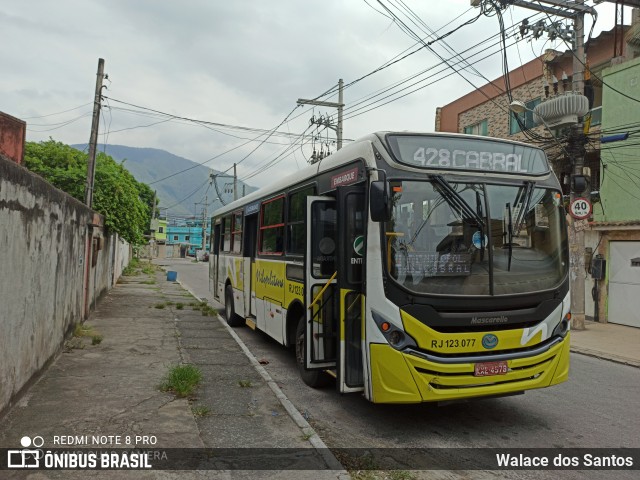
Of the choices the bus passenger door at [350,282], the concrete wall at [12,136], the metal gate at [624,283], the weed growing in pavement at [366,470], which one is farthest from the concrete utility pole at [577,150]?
the concrete wall at [12,136]

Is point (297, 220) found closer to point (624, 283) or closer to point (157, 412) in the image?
point (157, 412)

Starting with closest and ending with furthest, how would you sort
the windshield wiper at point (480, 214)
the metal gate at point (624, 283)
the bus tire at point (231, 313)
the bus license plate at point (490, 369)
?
the bus license plate at point (490, 369), the windshield wiper at point (480, 214), the bus tire at point (231, 313), the metal gate at point (624, 283)

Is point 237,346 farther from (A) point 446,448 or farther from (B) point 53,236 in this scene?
(A) point 446,448

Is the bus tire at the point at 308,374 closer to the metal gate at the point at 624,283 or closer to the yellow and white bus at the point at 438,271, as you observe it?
the yellow and white bus at the point at 438,271

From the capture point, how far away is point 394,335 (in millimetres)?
4555

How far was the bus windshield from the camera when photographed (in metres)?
4.65

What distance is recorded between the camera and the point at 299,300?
6445 mm

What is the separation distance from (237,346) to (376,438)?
457 centimetres

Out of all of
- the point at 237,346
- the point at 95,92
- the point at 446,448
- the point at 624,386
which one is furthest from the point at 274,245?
the point at 95,92

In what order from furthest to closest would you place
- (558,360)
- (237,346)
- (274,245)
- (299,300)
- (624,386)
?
(237,346) < (274,245) < (624,386) < (299,300) < (558,360)

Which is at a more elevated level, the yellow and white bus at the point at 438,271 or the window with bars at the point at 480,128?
the window with bars at the point at 480,128

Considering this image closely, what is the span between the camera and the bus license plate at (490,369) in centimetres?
460

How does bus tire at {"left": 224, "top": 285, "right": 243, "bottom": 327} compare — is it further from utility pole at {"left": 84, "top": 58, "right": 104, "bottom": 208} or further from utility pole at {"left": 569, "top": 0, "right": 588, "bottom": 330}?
utility pole at {"left": 569, "top": 0, "right": 588, "bottom": 330}

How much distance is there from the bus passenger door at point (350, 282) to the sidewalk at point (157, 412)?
72cm
